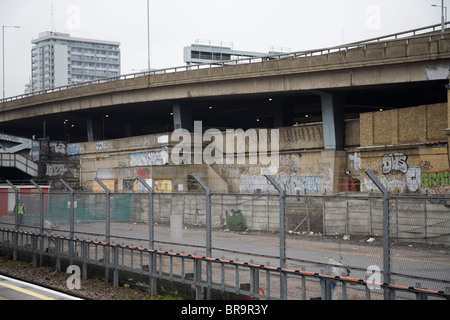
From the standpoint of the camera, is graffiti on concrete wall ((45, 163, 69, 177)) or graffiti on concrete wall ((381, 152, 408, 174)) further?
graffiti on concrete wall ((45, 163, 69, 177))

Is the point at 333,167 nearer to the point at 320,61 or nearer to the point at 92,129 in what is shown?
the point at 320,61

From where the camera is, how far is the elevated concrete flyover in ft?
108

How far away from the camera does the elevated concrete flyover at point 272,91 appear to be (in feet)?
108

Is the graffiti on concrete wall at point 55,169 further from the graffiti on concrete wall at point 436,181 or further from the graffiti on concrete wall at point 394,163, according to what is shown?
Result: the graffiti on concrete wall at point 436,181

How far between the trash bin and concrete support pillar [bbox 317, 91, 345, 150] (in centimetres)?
2459

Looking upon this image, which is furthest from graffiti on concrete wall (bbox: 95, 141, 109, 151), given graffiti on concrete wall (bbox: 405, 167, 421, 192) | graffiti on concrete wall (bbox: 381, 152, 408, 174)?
graffiti on concrete wall (bbox: 405, 167, 421, 192)

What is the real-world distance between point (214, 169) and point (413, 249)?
118 feet

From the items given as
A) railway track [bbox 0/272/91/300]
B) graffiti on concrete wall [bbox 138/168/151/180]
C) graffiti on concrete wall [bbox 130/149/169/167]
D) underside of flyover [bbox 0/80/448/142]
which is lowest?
railway track [bbox 0/272/91/300]

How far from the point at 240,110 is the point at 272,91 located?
64.8 ft

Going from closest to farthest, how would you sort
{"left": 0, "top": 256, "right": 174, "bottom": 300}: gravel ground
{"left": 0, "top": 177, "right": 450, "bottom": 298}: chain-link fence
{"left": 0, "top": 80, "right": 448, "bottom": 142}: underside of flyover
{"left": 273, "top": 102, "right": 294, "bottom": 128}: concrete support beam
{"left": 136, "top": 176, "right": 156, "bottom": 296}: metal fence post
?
1. {"left": 0, "top": 177, "right": 450, "bottom": 298}: chain-link fence
2. {"left": 136, "top": 176, "right": 156, "bottom": 296}: metal fence post
3. {"left": 0, "top": 256, "right": 174, "bottom": 300}: gravel ground
4. {"left": 0, "top": 80, "right": 448, "bottom": 142}: underside of flyover
5. {"left": 273, "top": 102, "right": 294, "bottom": 128}: concrete support beam

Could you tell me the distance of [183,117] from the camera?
166ft

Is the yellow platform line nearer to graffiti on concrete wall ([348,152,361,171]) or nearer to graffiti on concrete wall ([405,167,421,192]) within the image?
graffiti on concrete wall ([405,167,421,192])

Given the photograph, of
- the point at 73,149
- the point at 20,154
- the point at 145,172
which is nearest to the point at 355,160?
the point at 145,172
